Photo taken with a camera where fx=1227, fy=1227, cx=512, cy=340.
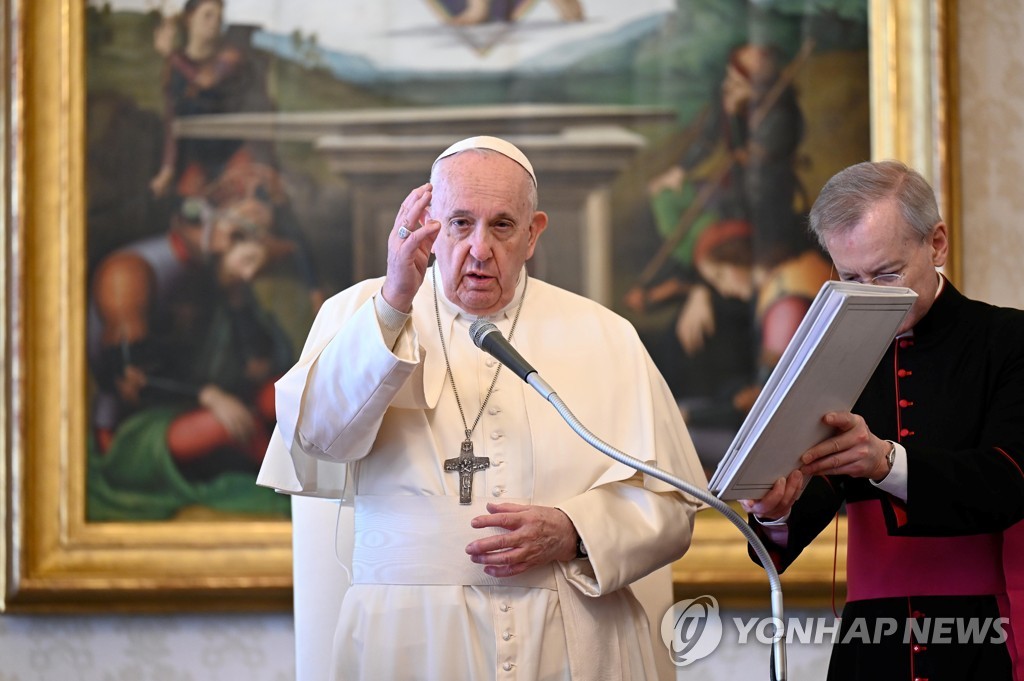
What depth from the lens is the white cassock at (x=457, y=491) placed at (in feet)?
8.29

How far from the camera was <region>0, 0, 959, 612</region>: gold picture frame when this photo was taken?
13.1 feet

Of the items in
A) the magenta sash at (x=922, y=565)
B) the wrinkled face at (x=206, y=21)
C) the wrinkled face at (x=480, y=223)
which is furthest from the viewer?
the wrinkled face at (x=206, y=21)

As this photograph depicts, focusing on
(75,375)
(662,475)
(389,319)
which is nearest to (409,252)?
(389,319)

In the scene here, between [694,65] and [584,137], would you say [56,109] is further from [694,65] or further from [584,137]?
[694,65]

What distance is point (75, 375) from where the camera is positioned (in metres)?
4.10

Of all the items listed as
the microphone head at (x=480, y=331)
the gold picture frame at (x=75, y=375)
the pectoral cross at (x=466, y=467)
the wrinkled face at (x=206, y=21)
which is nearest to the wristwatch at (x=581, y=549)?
the pectoral cross at (x=466, y=467)

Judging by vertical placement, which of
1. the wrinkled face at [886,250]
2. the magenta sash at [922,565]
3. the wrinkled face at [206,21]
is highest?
the wrinkled face at [206,21]

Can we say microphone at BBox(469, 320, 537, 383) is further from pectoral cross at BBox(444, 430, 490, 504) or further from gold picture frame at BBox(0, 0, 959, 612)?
gold picture frame at BBox(0, 0, 959, 612)

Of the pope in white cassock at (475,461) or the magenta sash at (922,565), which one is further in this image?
the pope in white cassock at (475,461)

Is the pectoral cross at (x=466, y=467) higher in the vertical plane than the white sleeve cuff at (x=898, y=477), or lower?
higher

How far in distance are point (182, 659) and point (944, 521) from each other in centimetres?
276

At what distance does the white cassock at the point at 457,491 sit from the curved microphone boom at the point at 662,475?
36 centimetres

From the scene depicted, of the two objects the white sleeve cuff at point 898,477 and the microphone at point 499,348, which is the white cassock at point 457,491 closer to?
the microphone at point 499,348

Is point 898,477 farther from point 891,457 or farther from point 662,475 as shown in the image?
point 662,475
